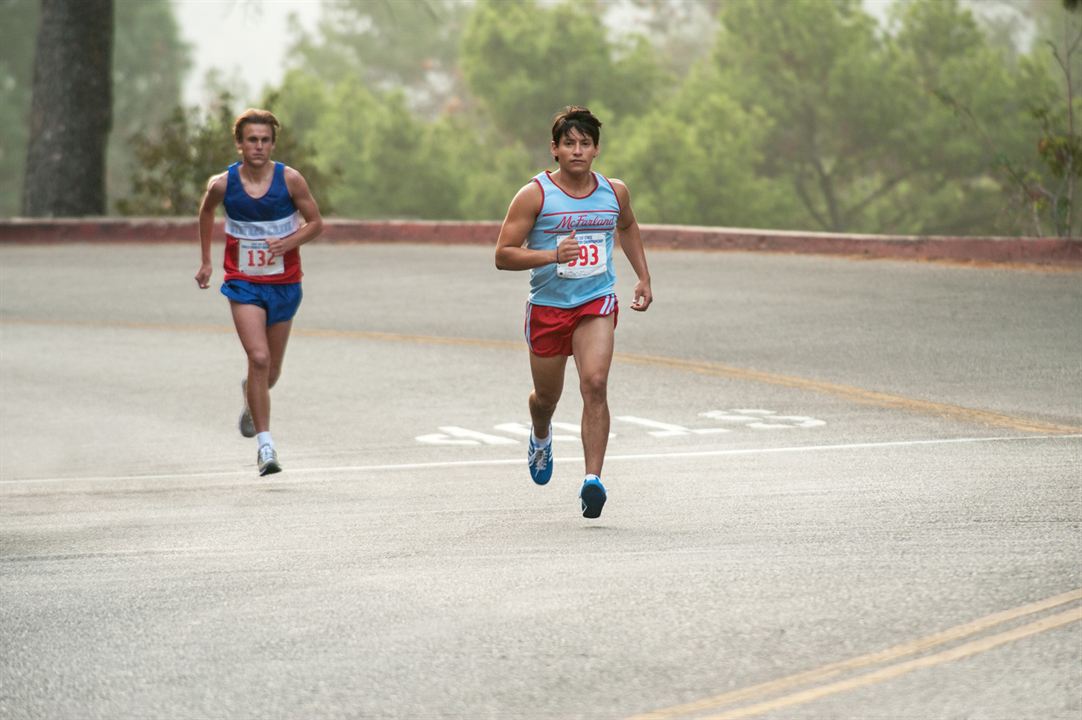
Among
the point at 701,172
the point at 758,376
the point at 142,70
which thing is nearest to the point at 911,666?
the point at 758,376

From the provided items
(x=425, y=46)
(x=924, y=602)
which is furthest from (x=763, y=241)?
(x=425, y=46)

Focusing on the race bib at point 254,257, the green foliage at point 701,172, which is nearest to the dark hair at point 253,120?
the race bib at point 254,257

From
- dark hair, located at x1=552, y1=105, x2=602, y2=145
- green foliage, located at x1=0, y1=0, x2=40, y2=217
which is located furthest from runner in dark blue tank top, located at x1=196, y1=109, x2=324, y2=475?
green foliage, located at x1=0, y1=0, x2=40, y2=217

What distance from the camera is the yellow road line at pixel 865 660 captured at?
→ 5551 millimetres

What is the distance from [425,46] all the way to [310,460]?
77.9m

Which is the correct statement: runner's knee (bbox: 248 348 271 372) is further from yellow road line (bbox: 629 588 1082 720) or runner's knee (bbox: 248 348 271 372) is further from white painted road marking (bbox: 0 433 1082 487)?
yellow road line (bbox: 629 588 1082 720)

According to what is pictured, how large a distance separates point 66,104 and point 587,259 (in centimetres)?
2164

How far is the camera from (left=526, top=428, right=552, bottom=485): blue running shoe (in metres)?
9.56

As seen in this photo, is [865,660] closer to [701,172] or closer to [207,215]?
[207,215]

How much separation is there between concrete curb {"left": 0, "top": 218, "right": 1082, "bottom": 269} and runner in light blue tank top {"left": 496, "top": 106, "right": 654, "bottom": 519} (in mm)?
11493

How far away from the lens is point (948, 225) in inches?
1788

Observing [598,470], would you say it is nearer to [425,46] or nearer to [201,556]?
[201,556]

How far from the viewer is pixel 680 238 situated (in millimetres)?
23156

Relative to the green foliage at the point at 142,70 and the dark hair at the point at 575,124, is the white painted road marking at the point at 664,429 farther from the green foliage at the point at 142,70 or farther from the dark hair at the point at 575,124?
the green foliage at the point at 142,70
